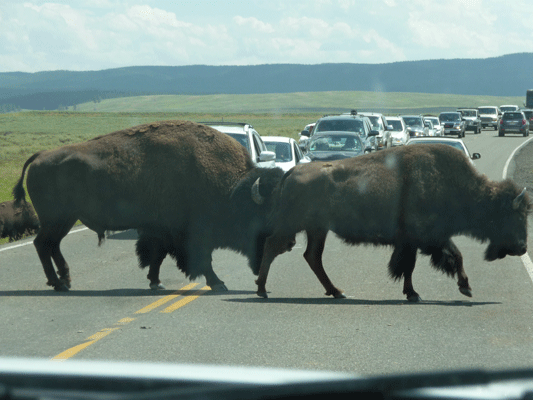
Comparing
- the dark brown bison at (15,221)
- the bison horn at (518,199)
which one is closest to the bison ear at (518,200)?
the bison horn at (518,199)

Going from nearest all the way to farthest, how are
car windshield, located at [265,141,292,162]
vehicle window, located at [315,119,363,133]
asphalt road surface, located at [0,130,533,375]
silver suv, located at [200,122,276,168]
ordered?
asphalt road surface, located at [0,130,533,375], silver suv, located at [200,122,276,168], car windshield, located at [265,141,292,162], vehicle window, located at [315,119,363,133]

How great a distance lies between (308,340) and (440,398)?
4904mm

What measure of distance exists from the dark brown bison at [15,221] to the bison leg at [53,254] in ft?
17.5

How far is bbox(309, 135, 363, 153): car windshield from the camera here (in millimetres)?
23219

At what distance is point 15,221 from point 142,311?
26.0 ft

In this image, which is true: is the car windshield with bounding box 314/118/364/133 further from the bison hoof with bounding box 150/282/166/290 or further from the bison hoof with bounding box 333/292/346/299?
the bison hoof with bounding box 333/292/346/299

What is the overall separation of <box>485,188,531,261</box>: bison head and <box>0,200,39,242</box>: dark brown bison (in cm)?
915

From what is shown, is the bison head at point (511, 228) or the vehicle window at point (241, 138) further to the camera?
the vehicle window at point (241, 138)

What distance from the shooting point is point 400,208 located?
29.7 feet

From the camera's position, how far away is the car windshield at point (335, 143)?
23.2 m

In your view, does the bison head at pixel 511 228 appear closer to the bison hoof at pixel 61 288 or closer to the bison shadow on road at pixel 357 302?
the bison shadow on road at pixel 357 302

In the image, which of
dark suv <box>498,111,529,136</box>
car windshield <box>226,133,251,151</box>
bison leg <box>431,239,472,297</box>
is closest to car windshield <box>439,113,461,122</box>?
Result: dark suv <box>498,111,529,136</box>

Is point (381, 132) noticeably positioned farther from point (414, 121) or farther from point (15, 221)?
point (15, 221)

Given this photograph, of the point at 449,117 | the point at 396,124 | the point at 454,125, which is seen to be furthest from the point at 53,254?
the point at 449,117
